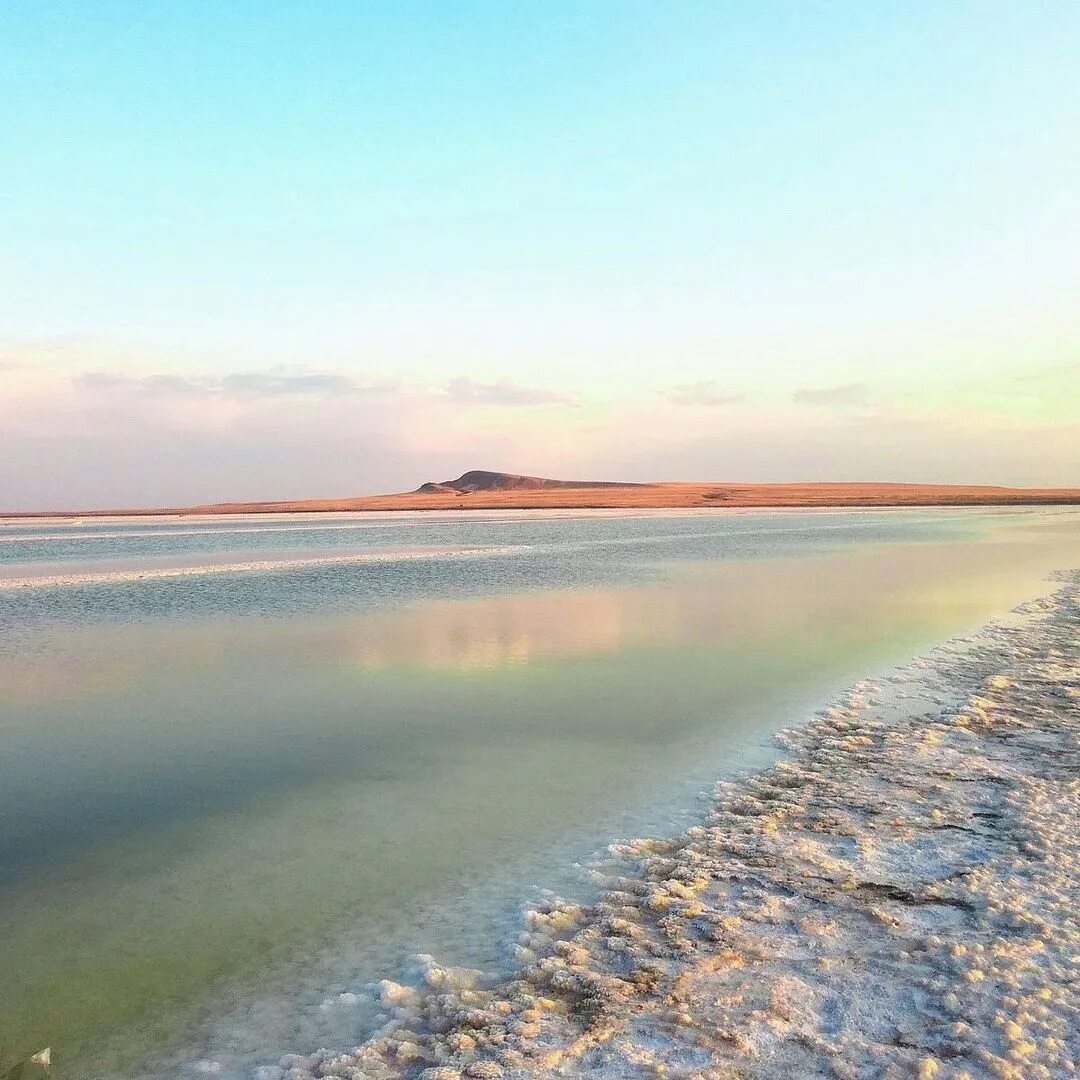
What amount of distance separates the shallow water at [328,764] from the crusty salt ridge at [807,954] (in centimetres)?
34

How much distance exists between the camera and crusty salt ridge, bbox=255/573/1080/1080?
3020 millimetres

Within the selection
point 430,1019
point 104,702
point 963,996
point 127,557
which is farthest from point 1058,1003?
point 127,557

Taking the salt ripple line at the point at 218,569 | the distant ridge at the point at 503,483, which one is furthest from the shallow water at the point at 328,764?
the distant ridge at the point at 503,483

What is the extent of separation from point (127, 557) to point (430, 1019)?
90.1ft

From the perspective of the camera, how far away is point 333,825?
5.38 meters

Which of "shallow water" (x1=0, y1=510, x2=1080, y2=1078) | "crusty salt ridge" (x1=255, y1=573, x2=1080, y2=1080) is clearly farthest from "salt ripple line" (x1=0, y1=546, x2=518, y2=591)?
"crusty salt ridge" (x1=255, y1=573, x2=1080, y2=1080)

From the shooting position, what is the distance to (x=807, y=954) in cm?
364

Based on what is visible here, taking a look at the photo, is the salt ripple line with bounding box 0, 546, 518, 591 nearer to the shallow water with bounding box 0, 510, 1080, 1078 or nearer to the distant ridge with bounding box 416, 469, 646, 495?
the shallow water with bounding box 0, 510, 1080, 1078

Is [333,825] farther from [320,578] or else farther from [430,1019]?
[320,578]

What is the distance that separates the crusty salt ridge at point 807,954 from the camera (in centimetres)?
302

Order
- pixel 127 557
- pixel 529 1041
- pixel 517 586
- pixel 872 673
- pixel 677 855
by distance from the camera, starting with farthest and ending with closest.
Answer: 1. pixel 127 557
2. pixel 517 586
3. pixel 872 673
4. pixel 677 855
5. pixel 529 1041

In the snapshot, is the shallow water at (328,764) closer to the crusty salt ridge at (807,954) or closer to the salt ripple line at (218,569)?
the crusty salt ridge at (807,954)

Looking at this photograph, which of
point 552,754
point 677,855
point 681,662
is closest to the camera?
point 677,855

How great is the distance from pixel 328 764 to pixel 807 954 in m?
3.97
